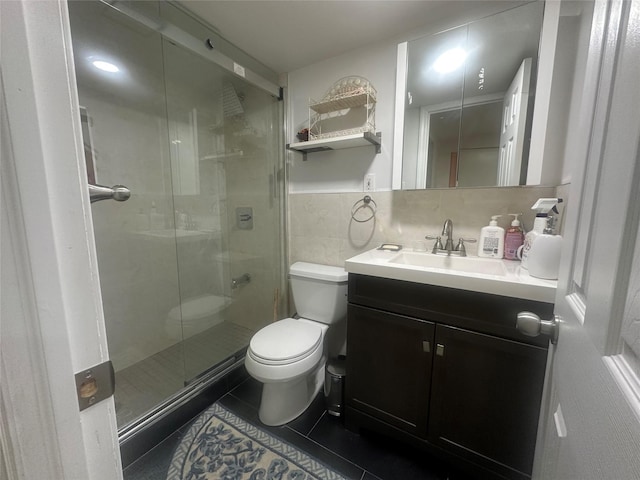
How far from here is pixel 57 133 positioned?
30cm

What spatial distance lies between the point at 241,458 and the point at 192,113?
191cm

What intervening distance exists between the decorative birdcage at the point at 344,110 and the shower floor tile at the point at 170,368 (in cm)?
146

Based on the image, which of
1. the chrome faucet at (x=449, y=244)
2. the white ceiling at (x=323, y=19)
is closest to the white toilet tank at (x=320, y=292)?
the chrome faucet at (x=449, y=244)

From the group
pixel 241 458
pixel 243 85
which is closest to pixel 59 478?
pixel 241 458

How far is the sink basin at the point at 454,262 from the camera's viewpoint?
3.83 feet

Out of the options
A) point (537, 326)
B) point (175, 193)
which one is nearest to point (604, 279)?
point (537, 326)

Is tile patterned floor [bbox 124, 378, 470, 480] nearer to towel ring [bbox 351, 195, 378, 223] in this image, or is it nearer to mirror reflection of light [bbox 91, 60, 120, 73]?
towel ring [bbox 351, 195, 378, 223]

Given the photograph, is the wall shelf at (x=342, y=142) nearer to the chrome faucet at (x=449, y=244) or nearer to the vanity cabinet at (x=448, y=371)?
the chrome faucet at (x=449, y=244)

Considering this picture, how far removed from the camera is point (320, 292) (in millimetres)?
1534

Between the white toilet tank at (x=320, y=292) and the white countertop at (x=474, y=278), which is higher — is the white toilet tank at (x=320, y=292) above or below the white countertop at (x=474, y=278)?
below

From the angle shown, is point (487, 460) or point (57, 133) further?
point (487, 460)

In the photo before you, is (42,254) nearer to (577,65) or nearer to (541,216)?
(541,216)

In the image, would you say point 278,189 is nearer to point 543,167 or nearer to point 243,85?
point 243,85

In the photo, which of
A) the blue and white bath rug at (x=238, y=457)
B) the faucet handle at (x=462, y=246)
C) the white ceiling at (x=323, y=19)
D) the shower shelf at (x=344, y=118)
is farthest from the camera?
the shower shelf at (x=344, y=118)
